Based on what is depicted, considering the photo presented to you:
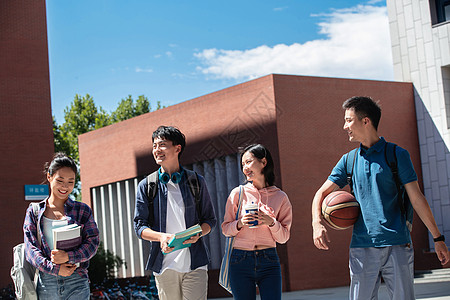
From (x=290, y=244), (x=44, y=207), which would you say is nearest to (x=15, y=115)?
(x=290, y=244)

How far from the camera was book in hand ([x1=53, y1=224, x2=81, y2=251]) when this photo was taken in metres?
4.71

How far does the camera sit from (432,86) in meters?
19.1

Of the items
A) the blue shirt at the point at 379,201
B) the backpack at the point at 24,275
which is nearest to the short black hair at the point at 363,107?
the blue shirt at the point at 379,201

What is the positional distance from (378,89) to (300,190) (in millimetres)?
4187

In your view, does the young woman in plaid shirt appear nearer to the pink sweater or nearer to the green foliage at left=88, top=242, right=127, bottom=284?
the pink sweater

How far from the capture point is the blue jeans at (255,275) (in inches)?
203

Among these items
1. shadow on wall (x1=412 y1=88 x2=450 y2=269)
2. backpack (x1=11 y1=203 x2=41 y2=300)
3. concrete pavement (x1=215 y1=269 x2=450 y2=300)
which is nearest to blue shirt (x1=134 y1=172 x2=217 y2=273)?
backpack (x1=11 y1=203 x2=41 y2=300)

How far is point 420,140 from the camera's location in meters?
19.3

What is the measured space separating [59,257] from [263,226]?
169 centimetres

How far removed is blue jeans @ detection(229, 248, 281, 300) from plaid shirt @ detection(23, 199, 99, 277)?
1176 mm

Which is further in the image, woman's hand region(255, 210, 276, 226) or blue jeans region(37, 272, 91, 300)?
woman's hand region(255, 210, 276, 226)

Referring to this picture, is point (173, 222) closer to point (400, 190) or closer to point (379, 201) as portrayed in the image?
point (379, 201)

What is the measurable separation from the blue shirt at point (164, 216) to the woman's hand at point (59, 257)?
585 millimetres

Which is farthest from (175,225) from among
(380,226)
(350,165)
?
(380,226)
